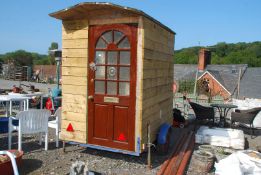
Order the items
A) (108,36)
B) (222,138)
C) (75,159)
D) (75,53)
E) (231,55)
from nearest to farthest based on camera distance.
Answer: (108,36) → (75,159) → (75,53) → (222,138) → (231,55)

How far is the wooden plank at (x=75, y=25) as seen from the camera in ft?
19.3

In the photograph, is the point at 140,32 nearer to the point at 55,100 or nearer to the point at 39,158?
the point at 39,158

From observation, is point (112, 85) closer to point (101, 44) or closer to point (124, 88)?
point (124, 88)

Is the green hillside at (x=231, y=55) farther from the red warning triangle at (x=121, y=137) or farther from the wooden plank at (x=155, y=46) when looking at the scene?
the red warning triangle at (x=121, y=137)

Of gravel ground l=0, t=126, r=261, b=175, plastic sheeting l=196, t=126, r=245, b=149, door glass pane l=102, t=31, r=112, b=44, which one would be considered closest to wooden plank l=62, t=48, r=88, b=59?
door glass pane l=102, t=31, r=112, b=44

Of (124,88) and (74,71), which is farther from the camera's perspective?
Answer: (74,71)

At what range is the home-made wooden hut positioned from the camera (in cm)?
545

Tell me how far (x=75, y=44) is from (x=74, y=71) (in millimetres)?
577

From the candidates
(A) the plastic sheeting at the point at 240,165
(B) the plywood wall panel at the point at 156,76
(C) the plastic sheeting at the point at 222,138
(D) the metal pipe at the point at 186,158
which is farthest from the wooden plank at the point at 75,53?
(C) the plastic sheeting at the point at 222,138

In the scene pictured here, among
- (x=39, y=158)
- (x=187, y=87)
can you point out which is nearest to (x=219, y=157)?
(x=39, y=158)

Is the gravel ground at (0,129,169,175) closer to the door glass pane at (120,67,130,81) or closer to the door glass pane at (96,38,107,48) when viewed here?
the door glass pane at (120,67,130,81)

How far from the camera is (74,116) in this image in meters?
6.11

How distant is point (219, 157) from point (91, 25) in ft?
12.4

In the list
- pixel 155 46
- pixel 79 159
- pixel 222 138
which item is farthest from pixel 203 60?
pixel 79 159
